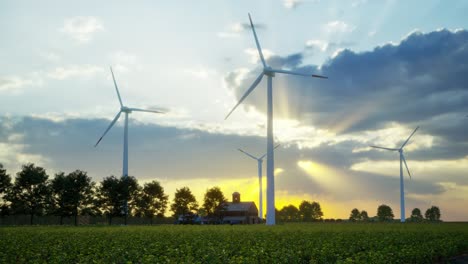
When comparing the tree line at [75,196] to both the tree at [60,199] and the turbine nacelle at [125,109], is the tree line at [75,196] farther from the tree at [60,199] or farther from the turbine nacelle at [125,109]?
the turbine nacelle at [125,109]

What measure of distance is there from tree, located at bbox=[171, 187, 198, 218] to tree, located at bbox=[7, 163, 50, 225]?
186ft

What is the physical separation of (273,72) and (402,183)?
70.3 m

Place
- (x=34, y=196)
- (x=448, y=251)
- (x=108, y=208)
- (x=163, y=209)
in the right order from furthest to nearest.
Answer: (x=163, y=209) < (x=108, y=208) < (x=34, y=196) < (x=448, y=251)

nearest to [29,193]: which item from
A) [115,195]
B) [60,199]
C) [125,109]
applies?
[60,199]

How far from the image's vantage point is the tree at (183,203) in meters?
164

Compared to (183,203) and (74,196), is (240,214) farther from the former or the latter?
(74,196)

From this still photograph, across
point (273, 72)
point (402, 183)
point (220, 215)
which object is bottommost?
point (220, 215)

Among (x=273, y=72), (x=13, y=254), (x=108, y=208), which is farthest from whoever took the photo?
(x=108, y=208)

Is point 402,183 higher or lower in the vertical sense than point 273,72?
lower

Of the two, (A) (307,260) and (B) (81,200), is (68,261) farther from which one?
(B) (81,200)

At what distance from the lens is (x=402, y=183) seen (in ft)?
486

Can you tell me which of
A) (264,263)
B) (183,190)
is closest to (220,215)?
(183,190)

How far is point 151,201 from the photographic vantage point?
143m

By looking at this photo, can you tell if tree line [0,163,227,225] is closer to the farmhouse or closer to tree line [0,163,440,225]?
tree line [0,163,440,225]
